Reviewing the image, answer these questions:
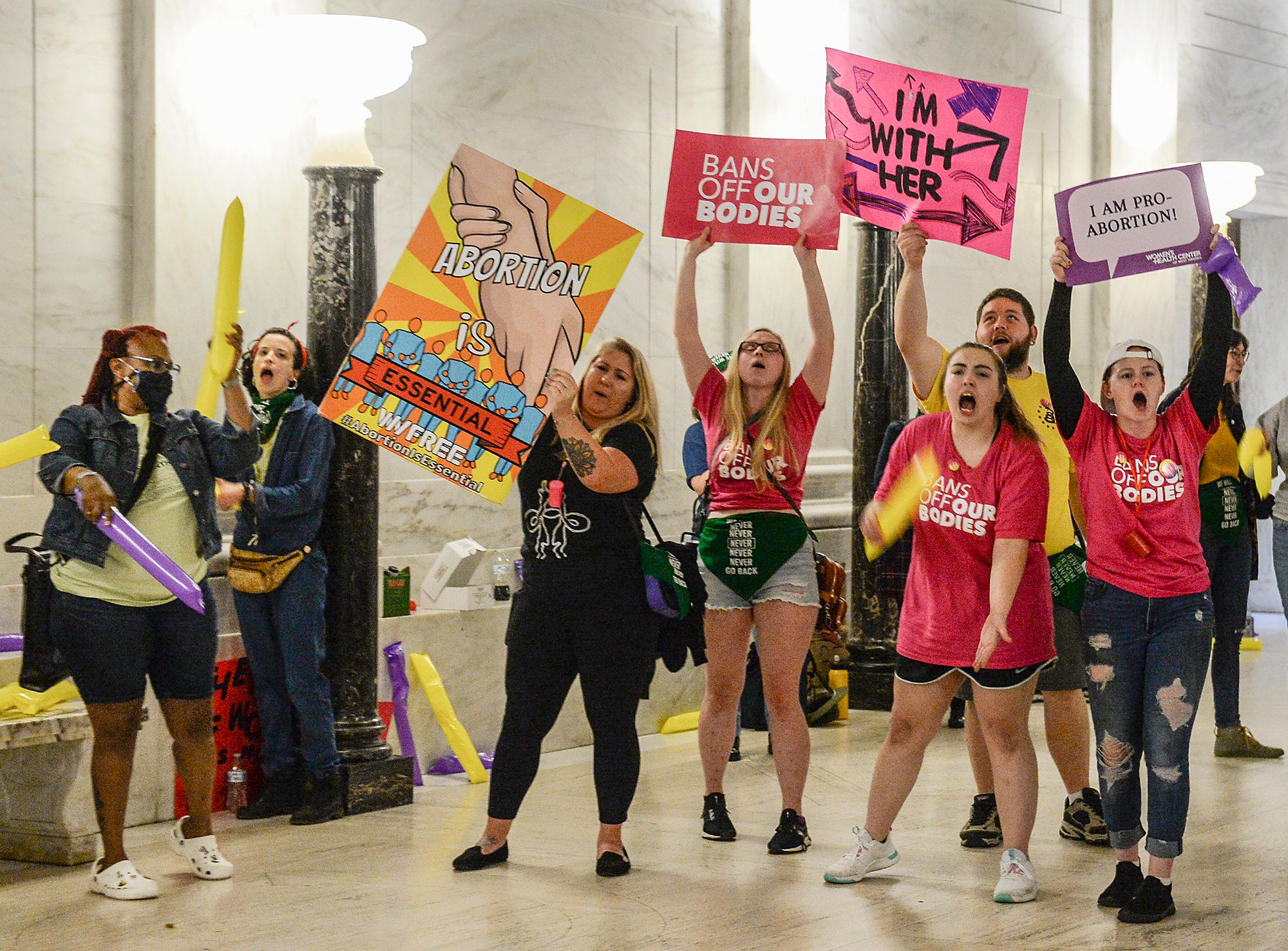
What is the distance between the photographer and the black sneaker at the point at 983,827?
16.7 ft

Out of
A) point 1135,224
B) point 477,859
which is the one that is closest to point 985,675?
point 1135,224

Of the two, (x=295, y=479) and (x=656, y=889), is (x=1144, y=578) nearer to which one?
(x=656, y=889)

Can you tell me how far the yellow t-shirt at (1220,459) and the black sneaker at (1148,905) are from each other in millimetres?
2632

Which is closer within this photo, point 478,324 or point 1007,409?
point 1007,409

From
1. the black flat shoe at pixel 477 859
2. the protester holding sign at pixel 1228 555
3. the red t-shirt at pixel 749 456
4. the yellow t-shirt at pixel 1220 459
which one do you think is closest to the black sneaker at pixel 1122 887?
the red t-shirt at pixel 749 456

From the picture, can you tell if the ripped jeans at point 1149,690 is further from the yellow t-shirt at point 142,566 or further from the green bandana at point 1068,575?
the yellow t-shirt at point 142,566

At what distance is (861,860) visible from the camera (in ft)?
15.2

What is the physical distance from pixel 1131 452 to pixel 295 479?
2.92m

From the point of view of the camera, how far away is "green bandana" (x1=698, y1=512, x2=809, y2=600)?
4914 millimetres

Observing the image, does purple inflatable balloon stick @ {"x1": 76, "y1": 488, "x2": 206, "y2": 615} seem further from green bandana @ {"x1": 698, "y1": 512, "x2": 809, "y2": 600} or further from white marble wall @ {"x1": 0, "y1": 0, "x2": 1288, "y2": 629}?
green bandana @ {"x1": 698, "y1": 512, "x2": 809, "y2": 600}

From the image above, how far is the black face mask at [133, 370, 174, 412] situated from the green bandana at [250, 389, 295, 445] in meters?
1.01

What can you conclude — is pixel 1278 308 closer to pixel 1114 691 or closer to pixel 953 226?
pixel 953 226

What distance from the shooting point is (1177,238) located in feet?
14.7

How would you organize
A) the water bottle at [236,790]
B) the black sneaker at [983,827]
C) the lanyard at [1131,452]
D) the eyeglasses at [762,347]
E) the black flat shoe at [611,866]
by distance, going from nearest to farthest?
the lanyard at [1131,452], the black flat shoe at [611,866], the eyeglasses at [762,347], the black sneaker at [983,827], the water bottle at [236,790]
